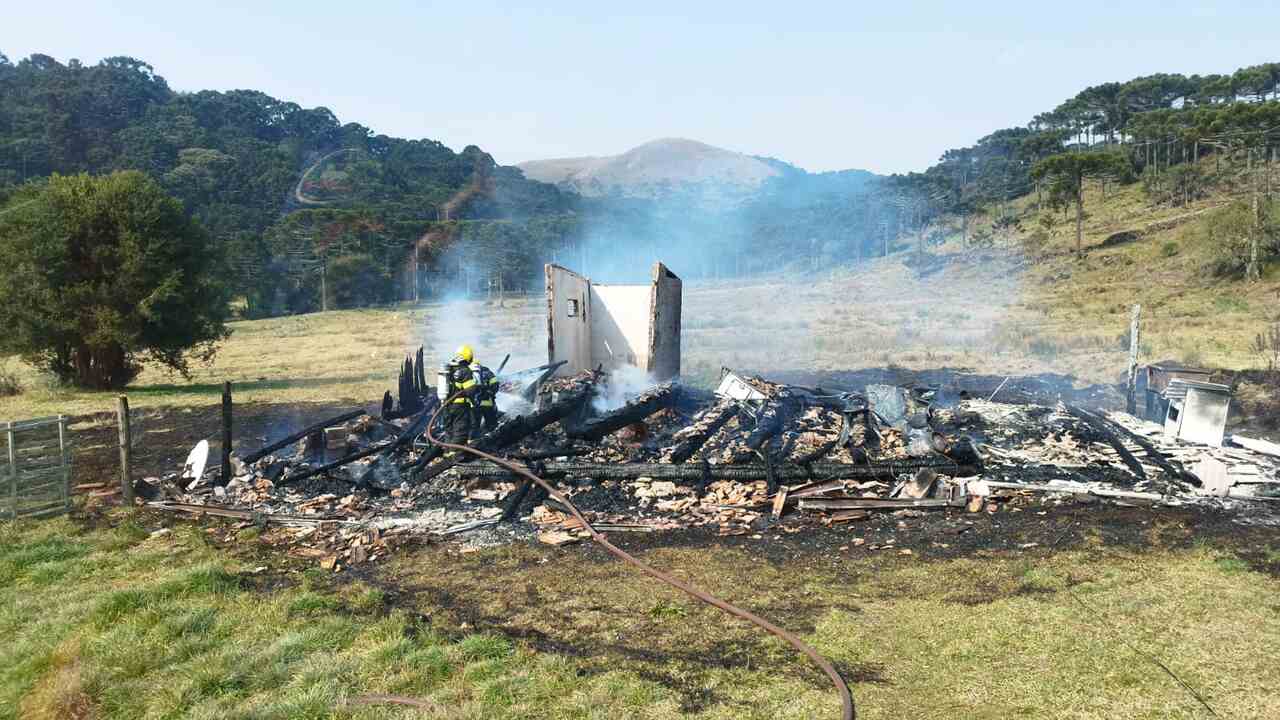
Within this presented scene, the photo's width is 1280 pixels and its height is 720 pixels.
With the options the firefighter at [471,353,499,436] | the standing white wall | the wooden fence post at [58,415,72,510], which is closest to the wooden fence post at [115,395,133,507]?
the wooden fence post at [58,415,72,510]

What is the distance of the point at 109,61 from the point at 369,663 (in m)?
135

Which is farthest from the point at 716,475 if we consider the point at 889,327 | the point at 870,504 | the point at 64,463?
the point at 889,327

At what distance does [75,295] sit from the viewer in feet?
63.4

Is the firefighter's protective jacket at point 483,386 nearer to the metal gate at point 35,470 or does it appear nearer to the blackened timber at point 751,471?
the blackened timber at point 751,471

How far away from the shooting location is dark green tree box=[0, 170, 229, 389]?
749 inches

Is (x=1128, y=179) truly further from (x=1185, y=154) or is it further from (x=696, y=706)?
(x=696, y=706)

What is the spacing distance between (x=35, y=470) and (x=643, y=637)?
7823 mm

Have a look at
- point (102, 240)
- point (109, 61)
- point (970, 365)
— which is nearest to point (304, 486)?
point (102, 240)

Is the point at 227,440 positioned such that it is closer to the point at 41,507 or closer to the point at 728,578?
the point at 41,507

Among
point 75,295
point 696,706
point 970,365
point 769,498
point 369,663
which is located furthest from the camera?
point 970,365

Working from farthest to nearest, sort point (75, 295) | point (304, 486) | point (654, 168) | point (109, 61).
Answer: point (654, 168) → point (109, 61) → point (75, 295) → point (304, 486)

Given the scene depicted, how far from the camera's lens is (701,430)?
12.5 m

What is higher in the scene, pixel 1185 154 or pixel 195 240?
pixel 1185 154

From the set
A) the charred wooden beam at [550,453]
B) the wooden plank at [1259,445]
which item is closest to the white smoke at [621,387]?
the charred wooden beam at [550,453]
